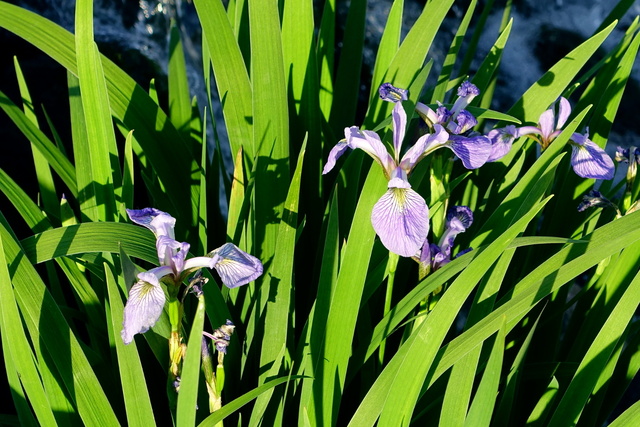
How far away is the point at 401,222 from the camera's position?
1.00 m

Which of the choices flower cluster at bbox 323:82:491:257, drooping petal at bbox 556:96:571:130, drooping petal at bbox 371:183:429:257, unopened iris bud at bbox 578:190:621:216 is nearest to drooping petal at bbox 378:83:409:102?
flower cluster at bbox 323:82:491:257

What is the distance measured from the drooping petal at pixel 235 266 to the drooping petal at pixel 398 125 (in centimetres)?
31

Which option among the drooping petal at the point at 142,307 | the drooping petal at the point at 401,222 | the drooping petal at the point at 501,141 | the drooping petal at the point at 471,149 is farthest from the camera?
the drooping petal at the point at 501,141

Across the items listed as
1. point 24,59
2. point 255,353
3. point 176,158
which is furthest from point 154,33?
point 255,353

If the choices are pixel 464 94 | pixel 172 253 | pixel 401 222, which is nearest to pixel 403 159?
pixel 401 222

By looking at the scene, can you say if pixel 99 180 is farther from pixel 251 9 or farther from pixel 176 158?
pixel 251 9

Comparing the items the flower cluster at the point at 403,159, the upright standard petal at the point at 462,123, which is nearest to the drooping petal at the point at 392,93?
the flower cluster at the point at 403,159

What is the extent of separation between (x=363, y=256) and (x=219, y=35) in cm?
54

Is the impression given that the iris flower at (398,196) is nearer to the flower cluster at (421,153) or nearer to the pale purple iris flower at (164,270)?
the flower cluster at (421,153)

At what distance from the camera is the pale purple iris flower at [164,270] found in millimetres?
868

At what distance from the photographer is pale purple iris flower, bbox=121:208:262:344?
0.87m

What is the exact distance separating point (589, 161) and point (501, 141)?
0.18m

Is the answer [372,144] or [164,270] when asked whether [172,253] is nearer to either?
[164,270]

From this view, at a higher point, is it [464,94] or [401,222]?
[464,94]
